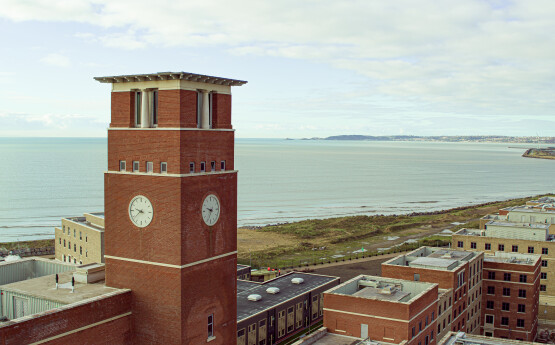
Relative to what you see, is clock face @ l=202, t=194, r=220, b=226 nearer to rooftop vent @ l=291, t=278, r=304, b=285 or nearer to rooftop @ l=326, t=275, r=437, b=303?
rooftop @ l=326, t=275, r=437, b=303

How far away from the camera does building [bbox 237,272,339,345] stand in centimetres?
5341

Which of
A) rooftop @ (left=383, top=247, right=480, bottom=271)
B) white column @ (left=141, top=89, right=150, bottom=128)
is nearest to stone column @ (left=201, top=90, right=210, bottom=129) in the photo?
white column @ (left=141, top=89, right=150, bottom=128)

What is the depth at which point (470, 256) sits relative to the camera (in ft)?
200

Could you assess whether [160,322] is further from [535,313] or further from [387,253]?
[387,253]

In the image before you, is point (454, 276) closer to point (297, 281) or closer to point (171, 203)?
point (297, 281)

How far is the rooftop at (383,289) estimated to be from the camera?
143 ft

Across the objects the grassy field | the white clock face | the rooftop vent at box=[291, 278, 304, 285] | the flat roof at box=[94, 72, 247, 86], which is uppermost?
the flat roof at box=[94, 72, 247, 86]

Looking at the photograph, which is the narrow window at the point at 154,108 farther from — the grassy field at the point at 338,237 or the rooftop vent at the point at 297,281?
the grassy field at the point at 338,237

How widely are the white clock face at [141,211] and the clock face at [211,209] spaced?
3.09 m

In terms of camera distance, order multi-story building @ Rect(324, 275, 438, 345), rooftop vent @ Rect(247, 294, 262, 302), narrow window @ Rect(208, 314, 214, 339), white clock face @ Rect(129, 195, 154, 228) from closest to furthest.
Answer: white clock face @ Rect(129, 195, 154, 228)
narrow window @ Rect(208, 314, 214, 339)
multi-story building @ Rect(324, 275, 438, 345)
rooftop vent @ Rect(247, 294, 262, 302)

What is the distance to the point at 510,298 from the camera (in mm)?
62125

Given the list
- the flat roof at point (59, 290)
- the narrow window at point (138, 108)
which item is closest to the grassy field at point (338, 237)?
the flat roof at point (59, 290)

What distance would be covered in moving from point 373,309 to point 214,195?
18.2 metres

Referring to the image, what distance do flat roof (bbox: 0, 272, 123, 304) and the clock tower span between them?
130 centimetres
